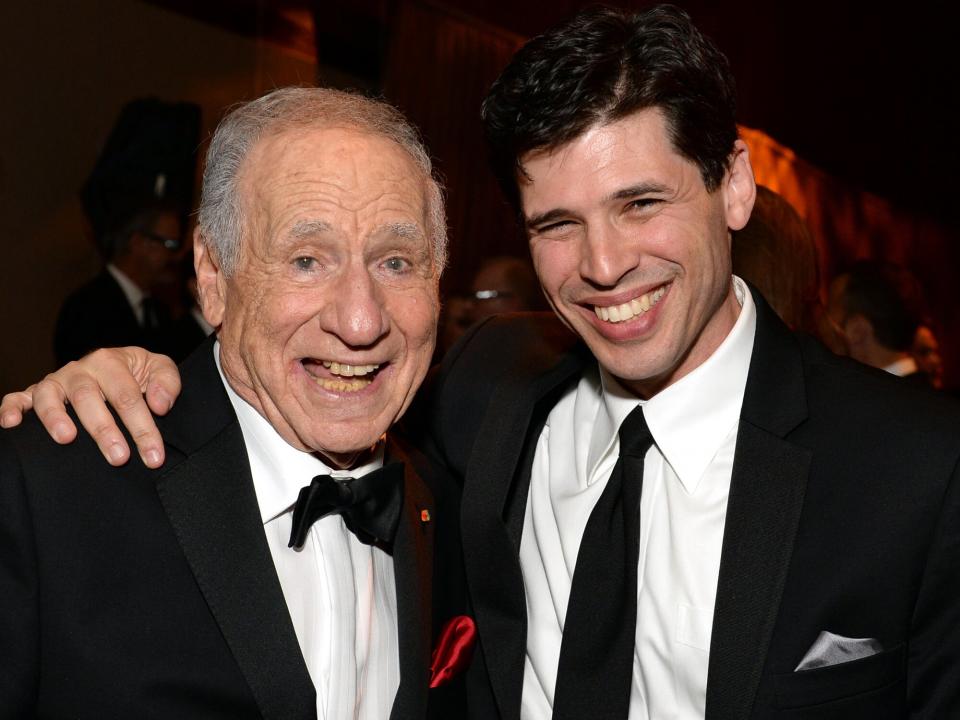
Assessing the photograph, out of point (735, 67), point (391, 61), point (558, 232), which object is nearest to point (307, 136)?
point (558, 232)

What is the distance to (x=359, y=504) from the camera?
1.95 meters

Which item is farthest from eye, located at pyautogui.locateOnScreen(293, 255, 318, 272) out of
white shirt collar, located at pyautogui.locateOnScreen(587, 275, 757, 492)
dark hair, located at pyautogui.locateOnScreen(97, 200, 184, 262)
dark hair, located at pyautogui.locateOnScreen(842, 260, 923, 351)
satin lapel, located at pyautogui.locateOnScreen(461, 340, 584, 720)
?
dark hair, located at pyautogui.locateOnScreen(842, 260, 923, 351)

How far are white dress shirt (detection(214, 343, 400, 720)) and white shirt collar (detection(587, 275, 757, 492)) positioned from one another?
0.55 meters

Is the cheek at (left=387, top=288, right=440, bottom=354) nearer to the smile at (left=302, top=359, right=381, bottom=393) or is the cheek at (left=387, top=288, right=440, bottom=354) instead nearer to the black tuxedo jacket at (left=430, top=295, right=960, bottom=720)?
the smile at (left=302, top=359, right=381, bottom=393)

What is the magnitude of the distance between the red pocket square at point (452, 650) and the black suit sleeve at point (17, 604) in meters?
0.77

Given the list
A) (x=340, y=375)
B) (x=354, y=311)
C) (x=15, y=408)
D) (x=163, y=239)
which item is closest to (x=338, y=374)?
(x=340, y=375)

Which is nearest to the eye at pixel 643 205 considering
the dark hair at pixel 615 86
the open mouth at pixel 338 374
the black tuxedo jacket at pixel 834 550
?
the dark hair at pixel 615 86

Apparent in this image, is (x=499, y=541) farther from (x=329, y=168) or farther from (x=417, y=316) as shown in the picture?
(x=329, y=168)

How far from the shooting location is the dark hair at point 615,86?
206 centimetres

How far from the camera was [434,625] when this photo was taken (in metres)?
2.16

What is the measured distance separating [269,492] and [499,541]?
1.73 ft

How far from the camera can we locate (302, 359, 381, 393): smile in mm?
1926

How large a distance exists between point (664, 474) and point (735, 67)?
697 cm

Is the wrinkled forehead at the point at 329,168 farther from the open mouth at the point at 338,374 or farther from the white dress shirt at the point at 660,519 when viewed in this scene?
the white dress shirt at the point at 660,519
